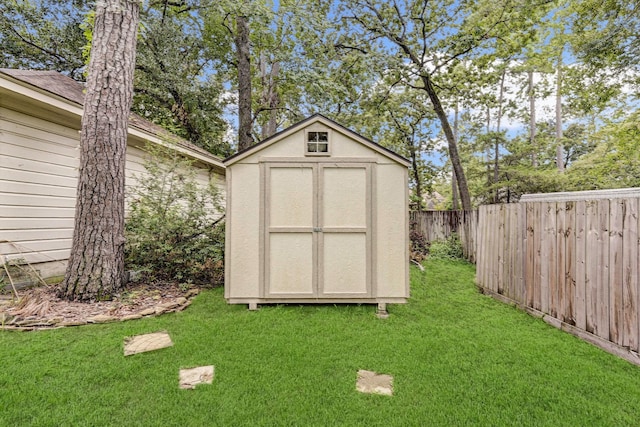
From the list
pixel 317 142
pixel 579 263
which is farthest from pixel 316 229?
pixel 579 263

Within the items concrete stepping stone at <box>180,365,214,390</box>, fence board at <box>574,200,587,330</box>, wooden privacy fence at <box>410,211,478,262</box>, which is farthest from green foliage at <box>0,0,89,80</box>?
fence board at <box>574,200,587,330</box>

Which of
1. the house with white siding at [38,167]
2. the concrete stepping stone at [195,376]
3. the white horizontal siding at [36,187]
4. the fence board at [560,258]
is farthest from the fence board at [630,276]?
the white horizontal siding at [36,187]

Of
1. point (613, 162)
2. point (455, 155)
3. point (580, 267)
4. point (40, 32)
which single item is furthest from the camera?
point (455, 155)

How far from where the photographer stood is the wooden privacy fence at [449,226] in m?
7.53

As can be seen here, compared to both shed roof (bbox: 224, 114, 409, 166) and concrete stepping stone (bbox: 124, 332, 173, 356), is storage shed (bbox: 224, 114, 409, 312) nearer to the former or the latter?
shed roof (bbox: 224, 114, 409, 166)

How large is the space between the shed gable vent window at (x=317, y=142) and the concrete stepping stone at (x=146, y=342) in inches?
106

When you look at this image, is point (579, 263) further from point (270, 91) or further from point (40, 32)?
point (40, 32)

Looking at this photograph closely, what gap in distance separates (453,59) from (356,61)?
3.34 m

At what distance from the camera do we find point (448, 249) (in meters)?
7.99

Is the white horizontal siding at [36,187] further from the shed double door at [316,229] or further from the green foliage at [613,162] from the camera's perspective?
the green foliage at [613,162]

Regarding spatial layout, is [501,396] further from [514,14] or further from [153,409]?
[514,14]

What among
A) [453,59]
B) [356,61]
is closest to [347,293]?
[356,61]

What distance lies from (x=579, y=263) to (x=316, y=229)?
2.93 m

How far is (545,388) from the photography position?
219 centimetres
